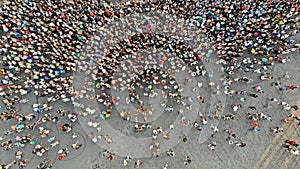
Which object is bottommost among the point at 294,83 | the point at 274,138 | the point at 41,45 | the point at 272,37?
the point at 41,45

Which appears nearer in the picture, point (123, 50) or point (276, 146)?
point (276, 146)

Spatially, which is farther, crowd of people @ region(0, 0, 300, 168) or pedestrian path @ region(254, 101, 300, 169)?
crowd of people @ region(0, 0, 300, 168)

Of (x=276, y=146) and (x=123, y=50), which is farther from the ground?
(x=276, y=146)

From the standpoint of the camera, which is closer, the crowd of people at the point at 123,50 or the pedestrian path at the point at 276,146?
the pedestrian path at the point at 276,146

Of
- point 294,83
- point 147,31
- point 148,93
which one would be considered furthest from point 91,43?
point 294,83

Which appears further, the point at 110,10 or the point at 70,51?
the point at 110,10

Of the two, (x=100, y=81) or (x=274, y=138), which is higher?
(x=274, y=138)

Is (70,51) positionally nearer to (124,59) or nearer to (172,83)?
(124,59)
